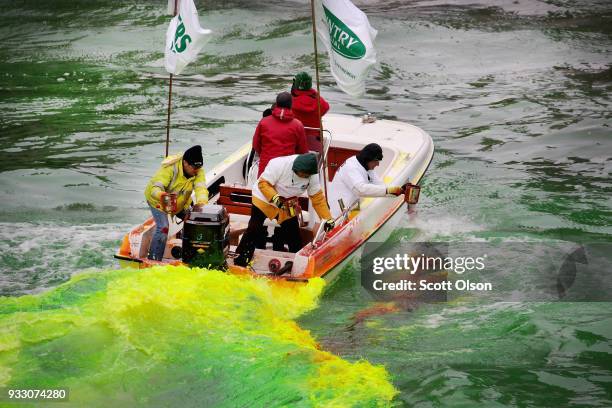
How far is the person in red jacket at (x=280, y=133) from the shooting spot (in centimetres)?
922

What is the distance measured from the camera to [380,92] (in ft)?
57.5

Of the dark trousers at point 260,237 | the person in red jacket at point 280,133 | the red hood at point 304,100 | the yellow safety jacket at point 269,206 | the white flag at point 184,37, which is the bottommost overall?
the dark trousers at point 260,237

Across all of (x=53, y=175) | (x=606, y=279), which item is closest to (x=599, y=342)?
(x=606, y=279)

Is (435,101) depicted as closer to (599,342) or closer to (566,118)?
(566,118)

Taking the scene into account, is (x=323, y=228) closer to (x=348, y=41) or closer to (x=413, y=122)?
(x=348, y=41)

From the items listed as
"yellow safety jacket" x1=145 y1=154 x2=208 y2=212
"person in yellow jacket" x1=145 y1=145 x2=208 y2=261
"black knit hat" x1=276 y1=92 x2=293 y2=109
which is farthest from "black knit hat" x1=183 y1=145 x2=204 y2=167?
"black knit hat" x1=276 y1=92 x2=293 y2=109

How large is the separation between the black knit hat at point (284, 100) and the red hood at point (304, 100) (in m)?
0.89

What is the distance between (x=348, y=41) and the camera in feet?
28.5

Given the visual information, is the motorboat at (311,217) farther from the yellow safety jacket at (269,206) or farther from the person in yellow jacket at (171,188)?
the yellow safety jacket at (269,206)

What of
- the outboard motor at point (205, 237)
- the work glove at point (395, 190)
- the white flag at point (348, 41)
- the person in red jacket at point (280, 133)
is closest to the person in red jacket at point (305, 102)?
the person in red jacket at point (280, 133)

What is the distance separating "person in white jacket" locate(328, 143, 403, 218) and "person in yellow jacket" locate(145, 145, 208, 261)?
150 cm

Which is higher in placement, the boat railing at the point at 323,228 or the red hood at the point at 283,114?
the red hood at the point at 283,114

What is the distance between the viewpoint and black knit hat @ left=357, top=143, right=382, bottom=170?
901 cm

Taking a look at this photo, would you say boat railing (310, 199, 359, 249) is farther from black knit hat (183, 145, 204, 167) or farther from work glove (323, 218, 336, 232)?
black knit hat (183, 145, 204, 167)
